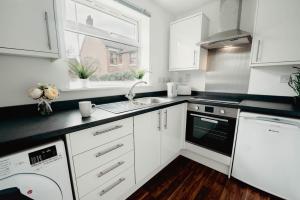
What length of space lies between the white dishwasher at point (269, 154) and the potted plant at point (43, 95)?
1.84 meters

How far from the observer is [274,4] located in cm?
133

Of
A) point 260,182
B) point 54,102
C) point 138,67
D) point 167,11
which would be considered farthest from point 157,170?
point 167,11

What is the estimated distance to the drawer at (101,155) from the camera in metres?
0.89

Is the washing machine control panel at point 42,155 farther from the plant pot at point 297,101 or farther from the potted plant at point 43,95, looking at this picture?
the plant pot at point 297,101

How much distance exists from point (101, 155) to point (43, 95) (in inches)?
25.9

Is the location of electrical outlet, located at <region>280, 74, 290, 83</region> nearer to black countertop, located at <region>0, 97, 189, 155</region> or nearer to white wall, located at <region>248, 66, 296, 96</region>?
white wall, located at <region>248, 66, 296, 96</region>

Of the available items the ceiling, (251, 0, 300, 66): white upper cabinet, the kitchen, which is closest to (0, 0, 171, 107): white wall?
the kitchen

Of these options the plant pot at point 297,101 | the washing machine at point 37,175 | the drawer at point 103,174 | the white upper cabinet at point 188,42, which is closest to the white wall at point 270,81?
the plant pot at point 297,101

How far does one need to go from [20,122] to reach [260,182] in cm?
225

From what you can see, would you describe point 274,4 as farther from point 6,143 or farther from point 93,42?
point 6,143

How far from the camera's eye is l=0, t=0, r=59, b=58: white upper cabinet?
789 mm

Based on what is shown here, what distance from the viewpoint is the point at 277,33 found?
134 cm

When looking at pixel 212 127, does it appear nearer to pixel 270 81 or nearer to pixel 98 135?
pixel 270 81

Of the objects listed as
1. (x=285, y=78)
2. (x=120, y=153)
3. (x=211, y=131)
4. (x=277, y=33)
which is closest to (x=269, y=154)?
(x=211, y=131)
